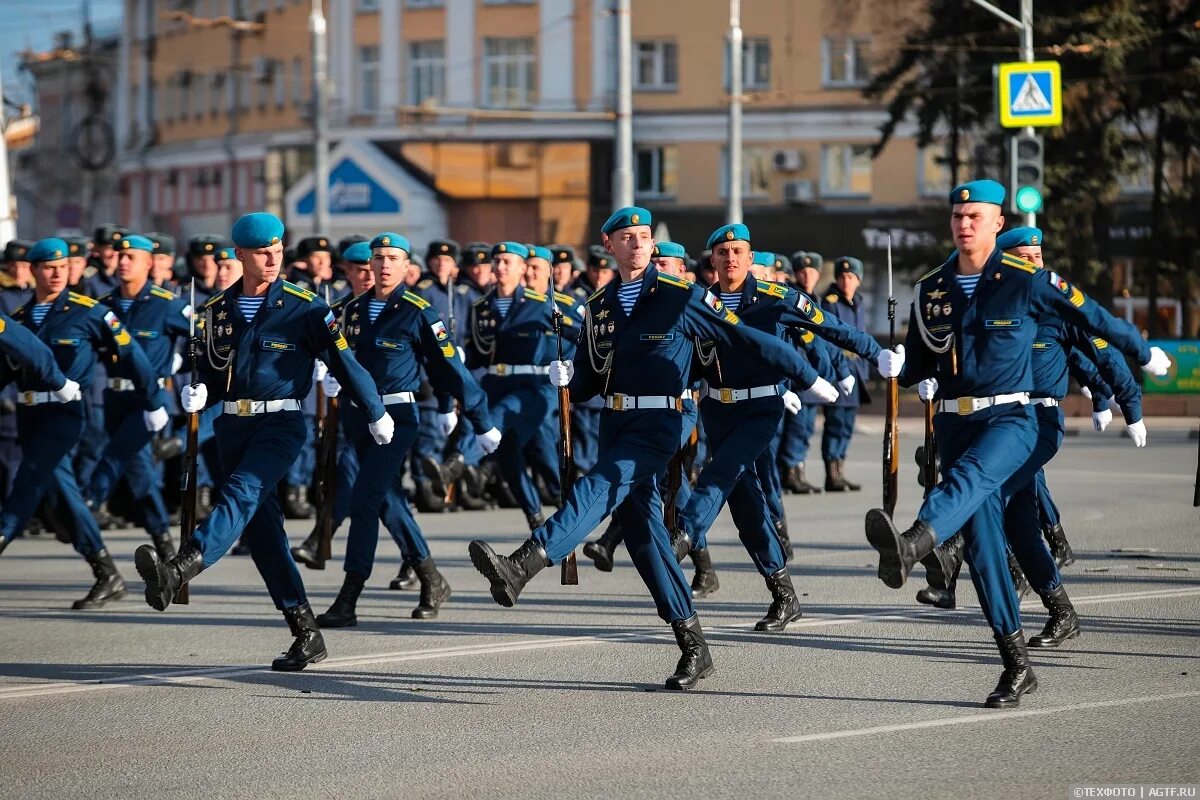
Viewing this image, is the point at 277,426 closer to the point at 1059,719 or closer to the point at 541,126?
the point at 1059,719

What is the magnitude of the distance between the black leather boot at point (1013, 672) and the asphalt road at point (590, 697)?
0.35 ft

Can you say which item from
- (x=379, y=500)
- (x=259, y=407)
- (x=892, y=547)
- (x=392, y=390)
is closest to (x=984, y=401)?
(x=892, y=547)

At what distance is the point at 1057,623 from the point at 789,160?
38.6 metres

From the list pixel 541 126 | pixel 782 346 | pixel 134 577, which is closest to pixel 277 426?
pixel 782 346

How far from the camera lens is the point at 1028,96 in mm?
24938

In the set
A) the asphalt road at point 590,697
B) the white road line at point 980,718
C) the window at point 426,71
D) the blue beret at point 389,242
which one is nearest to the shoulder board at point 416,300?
the blue beret at point 389,242

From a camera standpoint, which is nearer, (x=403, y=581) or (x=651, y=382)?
(x=651, y=382)

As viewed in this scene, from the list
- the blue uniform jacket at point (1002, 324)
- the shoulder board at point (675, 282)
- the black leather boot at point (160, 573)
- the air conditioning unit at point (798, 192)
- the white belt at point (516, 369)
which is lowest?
the black leather boot at point (160, 573)

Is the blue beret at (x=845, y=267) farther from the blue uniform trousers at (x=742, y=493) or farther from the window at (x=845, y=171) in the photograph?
the window at (x=845, y=171)

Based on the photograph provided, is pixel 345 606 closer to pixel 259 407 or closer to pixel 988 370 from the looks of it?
pixel 259 407

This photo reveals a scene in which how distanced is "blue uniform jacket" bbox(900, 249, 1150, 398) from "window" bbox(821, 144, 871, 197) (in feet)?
131

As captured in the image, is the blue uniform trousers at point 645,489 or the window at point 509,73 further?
the window at point 509,73

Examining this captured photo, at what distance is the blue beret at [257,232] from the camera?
30.0 feet

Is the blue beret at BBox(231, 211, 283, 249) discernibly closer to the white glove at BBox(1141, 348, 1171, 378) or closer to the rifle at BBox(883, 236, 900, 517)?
the rifle at BBox(883, 236, 900, 517)
